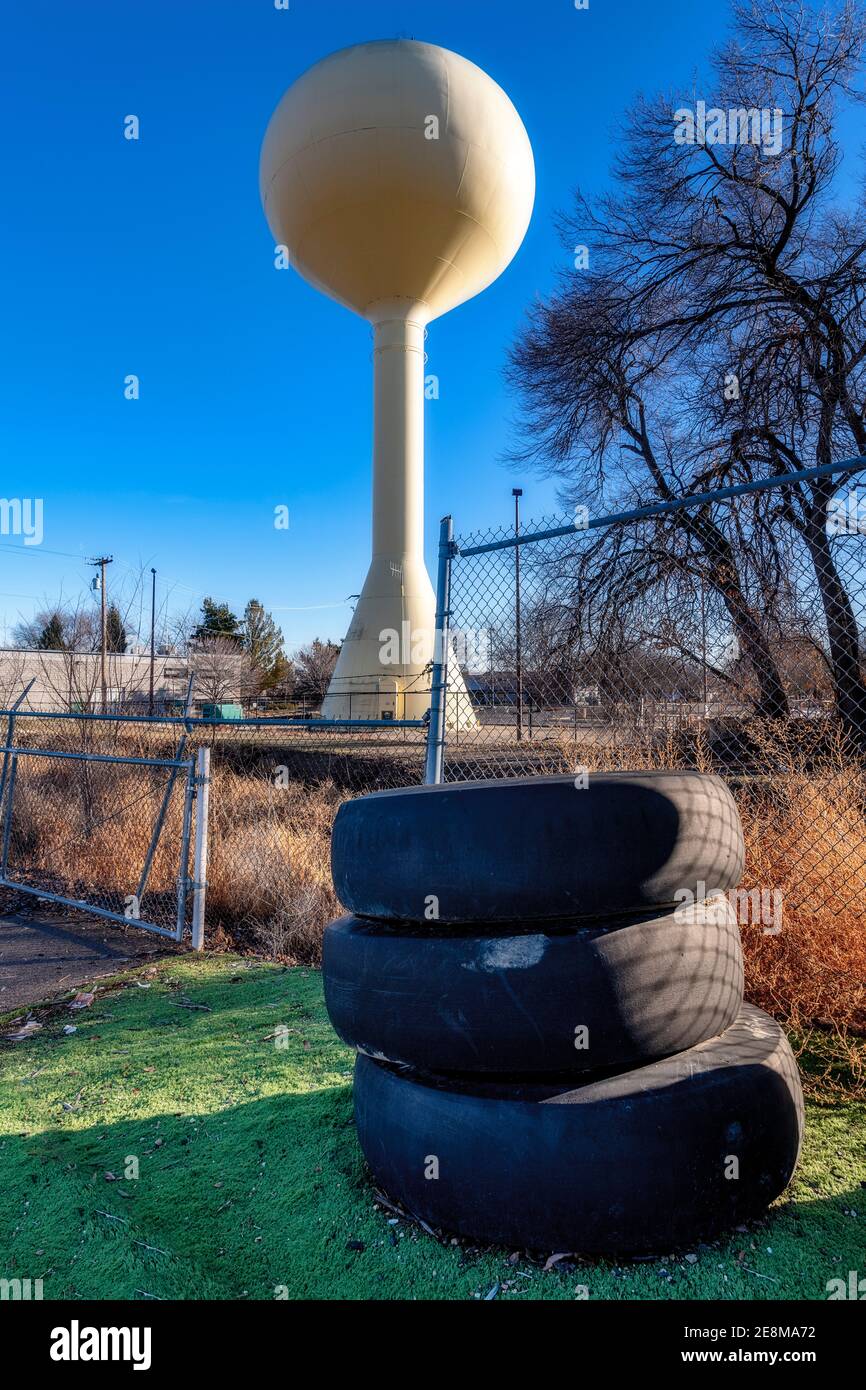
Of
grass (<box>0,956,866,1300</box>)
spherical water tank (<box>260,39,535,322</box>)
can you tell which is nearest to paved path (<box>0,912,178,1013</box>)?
grass (<box>0,956,866,1300</box>)

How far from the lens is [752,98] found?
10.9 metres

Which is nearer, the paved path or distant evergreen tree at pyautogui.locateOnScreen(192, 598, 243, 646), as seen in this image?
the paved path

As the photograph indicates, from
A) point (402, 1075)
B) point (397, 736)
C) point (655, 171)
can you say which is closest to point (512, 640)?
point (402, 1075)

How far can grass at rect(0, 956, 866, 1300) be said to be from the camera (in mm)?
1811

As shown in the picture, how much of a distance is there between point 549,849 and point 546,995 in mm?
348

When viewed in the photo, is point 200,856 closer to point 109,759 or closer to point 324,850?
point 109,759

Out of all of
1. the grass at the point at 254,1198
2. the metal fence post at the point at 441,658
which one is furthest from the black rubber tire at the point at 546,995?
the metal fence post at the point at 441,658

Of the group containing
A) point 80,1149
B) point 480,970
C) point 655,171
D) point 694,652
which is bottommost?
point 80,1149

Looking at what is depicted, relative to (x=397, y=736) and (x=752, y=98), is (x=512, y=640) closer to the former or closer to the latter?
(x=752, y=98)

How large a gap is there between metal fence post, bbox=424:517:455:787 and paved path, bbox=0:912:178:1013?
2322 millimetres

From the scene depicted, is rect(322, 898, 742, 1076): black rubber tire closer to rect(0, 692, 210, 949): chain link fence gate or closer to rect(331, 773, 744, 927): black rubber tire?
rect(331, 773, 744, 927): black rubber tire

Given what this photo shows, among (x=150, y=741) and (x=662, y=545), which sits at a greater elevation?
(x=662, y=545)

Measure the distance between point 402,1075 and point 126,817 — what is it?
19.9 ft

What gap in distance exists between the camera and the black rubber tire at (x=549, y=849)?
1.95m
